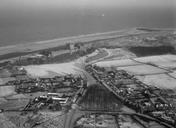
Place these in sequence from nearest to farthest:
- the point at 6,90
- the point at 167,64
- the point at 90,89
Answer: the point at 90,89, the point at 6,90, the point at 167,64

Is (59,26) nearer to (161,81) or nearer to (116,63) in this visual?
(116,63)

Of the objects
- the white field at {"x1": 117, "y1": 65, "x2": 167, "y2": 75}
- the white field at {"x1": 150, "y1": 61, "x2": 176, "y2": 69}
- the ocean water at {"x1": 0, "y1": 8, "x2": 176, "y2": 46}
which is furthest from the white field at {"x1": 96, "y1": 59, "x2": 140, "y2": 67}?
the ocean water at {"x1": 0, "y1": 8, "x2": 176, "y2": 46}

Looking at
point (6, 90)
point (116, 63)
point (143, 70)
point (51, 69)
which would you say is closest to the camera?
point (6, 90)

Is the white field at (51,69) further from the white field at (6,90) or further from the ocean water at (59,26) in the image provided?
the ocean water at (59,26)

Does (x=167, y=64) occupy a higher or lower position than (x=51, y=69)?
higher

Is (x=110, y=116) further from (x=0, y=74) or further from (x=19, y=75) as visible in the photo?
(x=0, y=74)

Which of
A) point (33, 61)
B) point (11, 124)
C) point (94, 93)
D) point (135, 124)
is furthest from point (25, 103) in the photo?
point (33, 61)

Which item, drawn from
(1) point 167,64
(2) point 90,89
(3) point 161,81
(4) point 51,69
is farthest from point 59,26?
(2) point 90,89
